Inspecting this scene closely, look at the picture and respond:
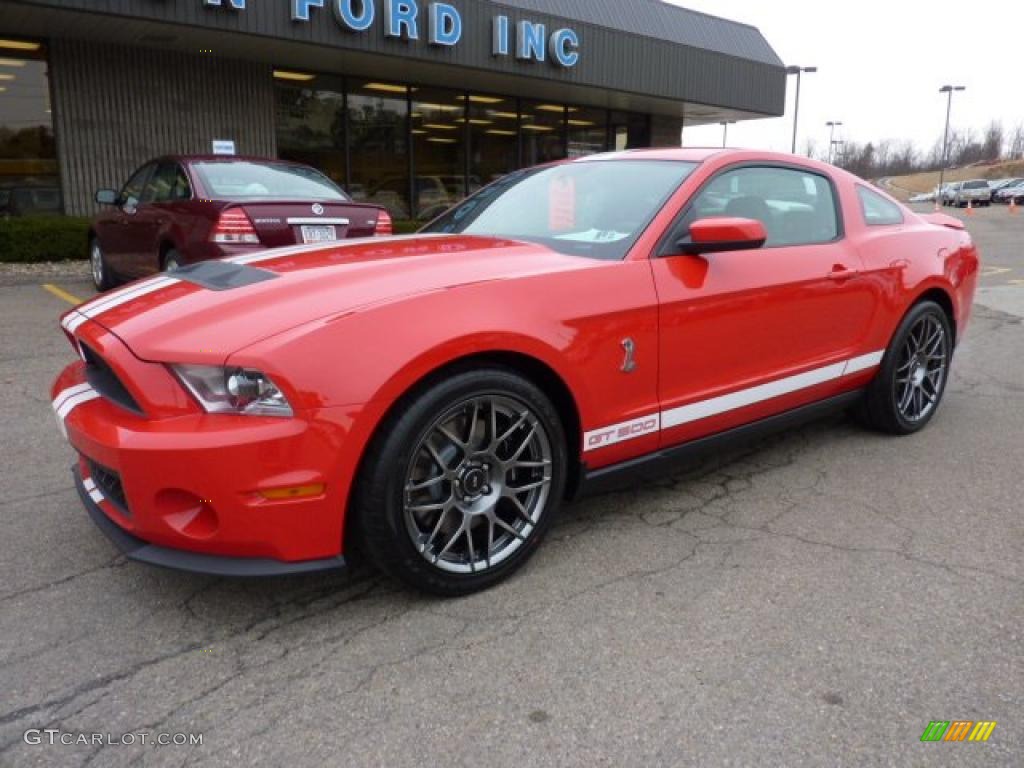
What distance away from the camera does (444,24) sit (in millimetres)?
13289

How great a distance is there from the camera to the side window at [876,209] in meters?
4.26

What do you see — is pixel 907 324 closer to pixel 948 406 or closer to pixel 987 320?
pixel 948 406

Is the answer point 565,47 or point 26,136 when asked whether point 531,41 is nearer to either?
point 565,47

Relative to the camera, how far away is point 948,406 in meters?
5.13

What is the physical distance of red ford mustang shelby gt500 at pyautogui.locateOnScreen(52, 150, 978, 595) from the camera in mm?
2293

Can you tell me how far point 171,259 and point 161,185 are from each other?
94 centimetres

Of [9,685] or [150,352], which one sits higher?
[150,352]

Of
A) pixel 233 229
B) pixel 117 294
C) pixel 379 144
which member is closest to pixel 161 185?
pixel 233 229

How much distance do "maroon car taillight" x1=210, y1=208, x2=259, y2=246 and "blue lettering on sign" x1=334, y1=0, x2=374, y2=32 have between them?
6.63 meters

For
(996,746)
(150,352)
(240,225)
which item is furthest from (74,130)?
(996,746)

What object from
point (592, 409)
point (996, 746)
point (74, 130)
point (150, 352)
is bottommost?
point (996, 746)

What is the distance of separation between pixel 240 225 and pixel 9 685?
4.99 m

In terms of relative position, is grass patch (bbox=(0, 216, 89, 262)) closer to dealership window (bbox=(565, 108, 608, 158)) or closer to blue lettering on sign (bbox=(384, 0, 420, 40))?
blue lettering on sign (bbox=(384, 0, 420, 40))
